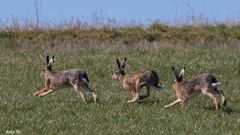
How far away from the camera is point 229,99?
559 inches

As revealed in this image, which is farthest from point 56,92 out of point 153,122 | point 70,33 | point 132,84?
point 70,33

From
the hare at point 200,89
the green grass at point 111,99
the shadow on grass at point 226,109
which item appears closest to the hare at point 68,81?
the green grass at point 111,99

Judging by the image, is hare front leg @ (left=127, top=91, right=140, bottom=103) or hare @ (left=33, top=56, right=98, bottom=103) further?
hare @ (left=33, top=56, right=98, bottom=103)

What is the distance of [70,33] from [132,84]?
34.8 ft

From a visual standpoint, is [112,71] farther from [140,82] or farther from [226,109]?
[226,109]

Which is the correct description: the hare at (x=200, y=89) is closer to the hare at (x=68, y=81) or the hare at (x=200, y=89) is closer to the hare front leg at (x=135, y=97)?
the hare front leg at (x=135, y=97)

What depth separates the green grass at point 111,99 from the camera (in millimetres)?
11383

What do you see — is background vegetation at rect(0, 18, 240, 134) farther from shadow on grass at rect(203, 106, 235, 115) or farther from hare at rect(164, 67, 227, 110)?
hare at rect(164, 67, 227, 110)

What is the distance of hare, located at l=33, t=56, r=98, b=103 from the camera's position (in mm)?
13789

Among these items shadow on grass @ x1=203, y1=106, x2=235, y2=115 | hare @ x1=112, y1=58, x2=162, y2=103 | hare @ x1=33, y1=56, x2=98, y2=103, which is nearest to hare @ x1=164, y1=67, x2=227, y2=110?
shadow on grass @ x1=203, y1=106, x2=235, y2=115

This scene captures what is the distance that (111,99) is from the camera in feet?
45.6

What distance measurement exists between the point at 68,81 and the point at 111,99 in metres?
0.74

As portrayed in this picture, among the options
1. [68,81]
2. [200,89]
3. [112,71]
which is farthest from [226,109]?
[112,71]

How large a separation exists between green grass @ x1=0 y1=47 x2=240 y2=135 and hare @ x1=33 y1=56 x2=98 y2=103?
0.14 m
